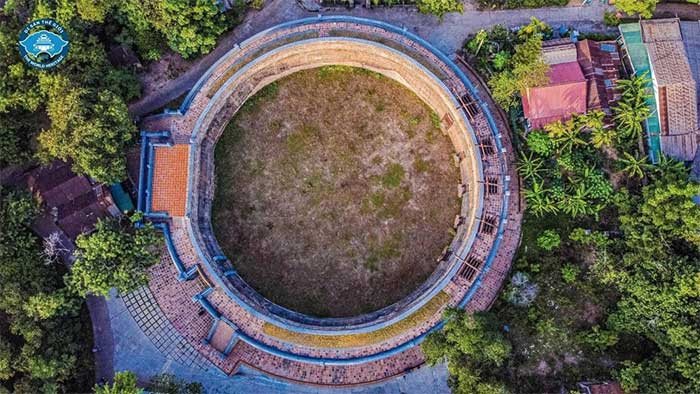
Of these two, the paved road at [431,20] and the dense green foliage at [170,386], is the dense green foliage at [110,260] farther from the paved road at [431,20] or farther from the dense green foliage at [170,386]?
the paved road at [431,20]

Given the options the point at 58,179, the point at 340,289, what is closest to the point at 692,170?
the point at 340,289

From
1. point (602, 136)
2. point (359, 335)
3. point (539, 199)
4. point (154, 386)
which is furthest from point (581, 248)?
point (154, 386)

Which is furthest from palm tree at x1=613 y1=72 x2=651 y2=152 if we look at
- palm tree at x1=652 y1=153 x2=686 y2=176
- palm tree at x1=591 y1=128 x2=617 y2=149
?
palm tree at x1=652 y1=153 x2=686 y2=176

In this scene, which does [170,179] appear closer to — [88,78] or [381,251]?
[88,78]

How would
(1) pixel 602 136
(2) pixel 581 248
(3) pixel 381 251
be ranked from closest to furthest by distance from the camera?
1. (1) pixel 602 136
2. (2) pixel 581 248
3. (3) pixel 381 251

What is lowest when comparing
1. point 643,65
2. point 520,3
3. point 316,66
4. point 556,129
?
point 556,129

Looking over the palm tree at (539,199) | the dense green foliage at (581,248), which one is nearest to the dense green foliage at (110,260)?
the dense green foliage at (581,248)

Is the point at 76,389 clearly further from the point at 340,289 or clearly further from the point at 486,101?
the point at 486,101
